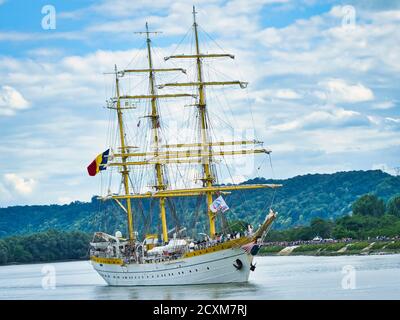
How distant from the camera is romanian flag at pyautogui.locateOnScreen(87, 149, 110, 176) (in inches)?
3661

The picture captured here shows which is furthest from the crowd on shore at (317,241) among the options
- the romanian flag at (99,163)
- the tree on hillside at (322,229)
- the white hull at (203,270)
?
the white hull at (203,270)

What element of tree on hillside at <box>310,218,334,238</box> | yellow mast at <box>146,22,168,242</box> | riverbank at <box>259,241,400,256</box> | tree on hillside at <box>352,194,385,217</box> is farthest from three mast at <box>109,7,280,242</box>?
tree on hillside at <box>352,194,385,217</box>

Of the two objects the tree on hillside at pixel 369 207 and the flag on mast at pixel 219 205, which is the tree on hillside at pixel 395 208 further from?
the flag on mast at pixel 219 205

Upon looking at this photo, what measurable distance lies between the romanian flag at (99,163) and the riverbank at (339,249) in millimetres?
49085

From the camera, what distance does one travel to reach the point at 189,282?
2997 inches

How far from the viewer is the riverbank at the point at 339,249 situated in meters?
128

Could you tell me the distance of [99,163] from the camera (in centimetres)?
9331

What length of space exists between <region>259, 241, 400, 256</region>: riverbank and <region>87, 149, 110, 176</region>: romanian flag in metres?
49.1
